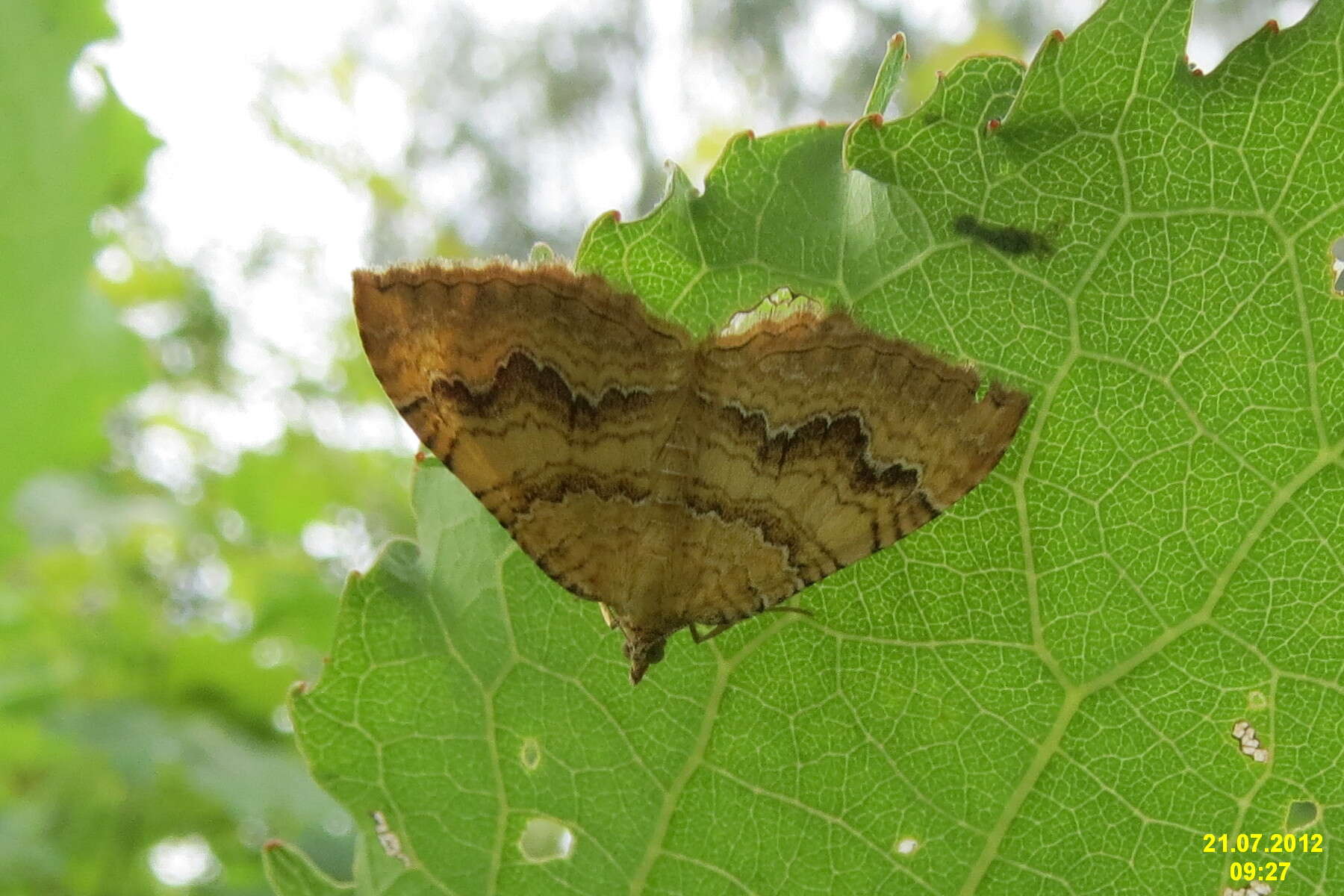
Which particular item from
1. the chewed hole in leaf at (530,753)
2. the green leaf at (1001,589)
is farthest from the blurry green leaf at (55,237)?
the chewed hole in leaf at (530,753)

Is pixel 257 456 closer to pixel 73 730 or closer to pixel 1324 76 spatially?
pixel 73 730

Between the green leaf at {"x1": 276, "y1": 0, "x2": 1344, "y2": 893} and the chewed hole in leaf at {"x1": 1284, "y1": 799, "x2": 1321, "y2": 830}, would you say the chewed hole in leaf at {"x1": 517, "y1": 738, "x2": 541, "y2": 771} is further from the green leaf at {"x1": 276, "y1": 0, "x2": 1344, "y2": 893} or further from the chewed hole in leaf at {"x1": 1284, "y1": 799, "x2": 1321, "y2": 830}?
the chewed hole in leaf at {"x1": 1284, "y1": 799, "x2": 1321, "y2": 830}

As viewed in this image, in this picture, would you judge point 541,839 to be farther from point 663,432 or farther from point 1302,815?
point 1302,815

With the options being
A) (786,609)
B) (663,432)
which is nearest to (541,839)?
(786,609)

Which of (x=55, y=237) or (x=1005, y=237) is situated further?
(x=55, y=237)

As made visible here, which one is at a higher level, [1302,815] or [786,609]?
[786,609]

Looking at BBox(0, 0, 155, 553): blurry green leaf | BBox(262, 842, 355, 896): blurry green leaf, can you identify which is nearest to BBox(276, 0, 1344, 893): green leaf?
BBox(262, 842, 355, 896): blurry green leaf

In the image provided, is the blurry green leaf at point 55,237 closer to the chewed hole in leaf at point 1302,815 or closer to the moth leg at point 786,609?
the moth leg at point 786,609
